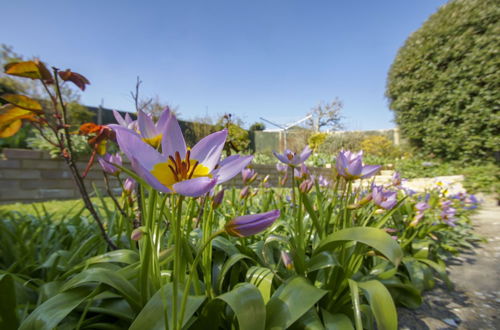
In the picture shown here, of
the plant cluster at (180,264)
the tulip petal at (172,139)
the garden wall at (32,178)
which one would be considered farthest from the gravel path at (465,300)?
the garden wall at (32,178)

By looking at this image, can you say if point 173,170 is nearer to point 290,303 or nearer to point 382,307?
point 290,303

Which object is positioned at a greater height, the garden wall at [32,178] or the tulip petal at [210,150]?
the tulip petal at [210,150]

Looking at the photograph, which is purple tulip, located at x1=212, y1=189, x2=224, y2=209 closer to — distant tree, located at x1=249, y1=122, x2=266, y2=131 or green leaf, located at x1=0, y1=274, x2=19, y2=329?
green leaf, located at x1=0, y1=274, x2=19, y2=329

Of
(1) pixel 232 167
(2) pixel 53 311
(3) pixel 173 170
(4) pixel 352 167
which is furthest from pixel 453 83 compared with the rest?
(2) pixel 53 311

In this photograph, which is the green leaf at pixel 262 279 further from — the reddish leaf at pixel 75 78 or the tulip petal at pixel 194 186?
the reddish leaf at pixel 75 78

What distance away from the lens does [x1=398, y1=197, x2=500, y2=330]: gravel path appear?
1.18 m

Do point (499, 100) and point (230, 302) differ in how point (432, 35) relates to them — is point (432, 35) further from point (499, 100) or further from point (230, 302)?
point (230, 302)

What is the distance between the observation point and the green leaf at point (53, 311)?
0.63 m

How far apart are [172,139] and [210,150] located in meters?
0.09

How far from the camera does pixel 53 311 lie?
67 cm

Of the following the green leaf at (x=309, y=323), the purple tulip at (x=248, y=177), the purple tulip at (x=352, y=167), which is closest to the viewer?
the green leaf at (x=309, y=323)

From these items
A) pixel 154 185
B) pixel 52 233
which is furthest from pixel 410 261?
pixel 52 233

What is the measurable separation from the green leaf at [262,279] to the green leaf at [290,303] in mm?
50

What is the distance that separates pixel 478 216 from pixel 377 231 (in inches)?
151
